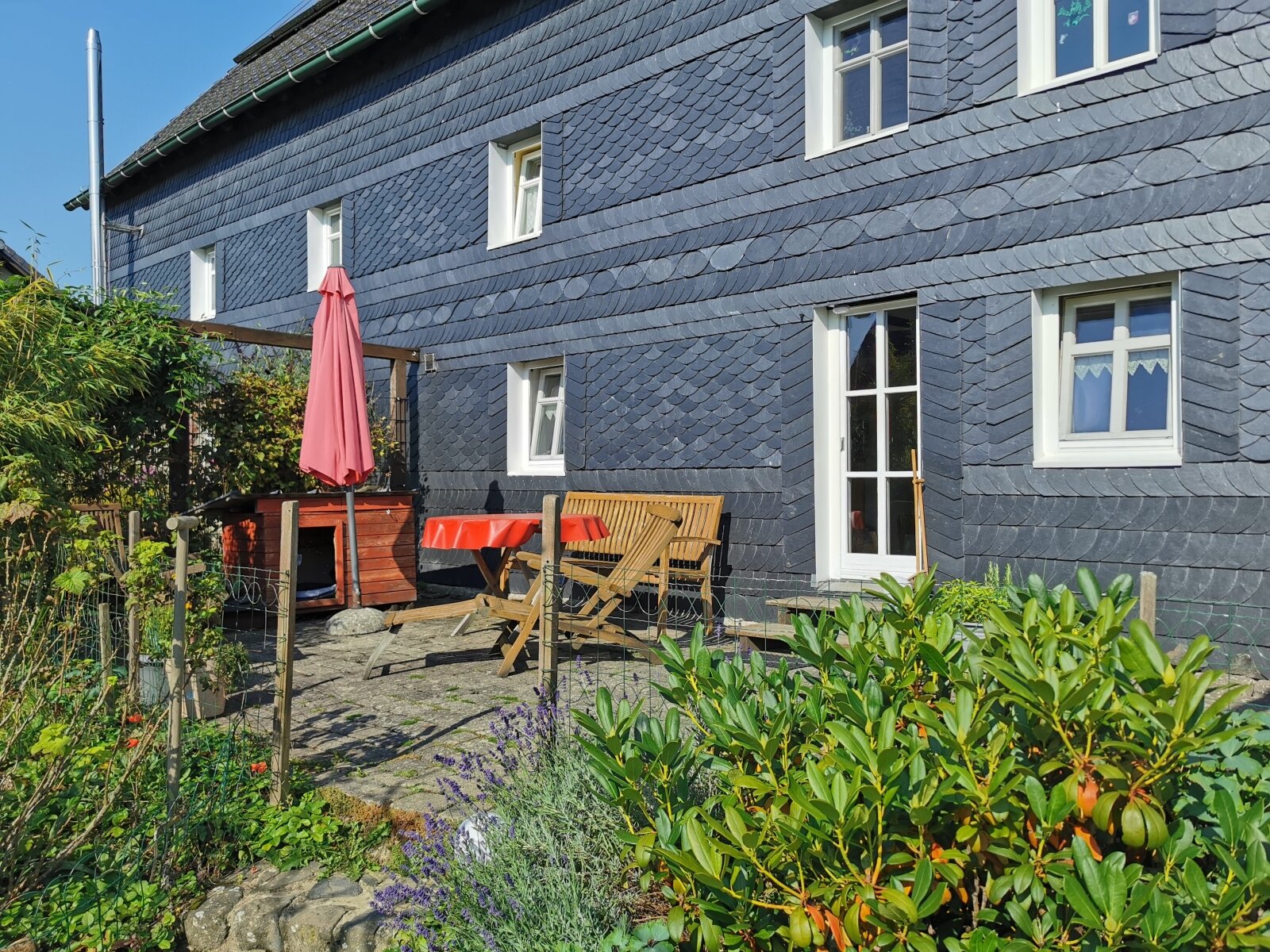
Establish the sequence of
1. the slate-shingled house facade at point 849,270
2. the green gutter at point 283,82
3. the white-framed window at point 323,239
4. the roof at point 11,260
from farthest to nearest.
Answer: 1. the roof at point 11,260
2. the white-framed window at point 323,239
3. the green gutter at point 283,82
4. the slate-shingled house facade at point 849,270

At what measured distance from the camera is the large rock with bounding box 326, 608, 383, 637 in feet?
27.0

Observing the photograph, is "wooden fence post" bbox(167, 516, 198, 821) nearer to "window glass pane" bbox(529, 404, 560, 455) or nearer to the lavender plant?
the lavender plant

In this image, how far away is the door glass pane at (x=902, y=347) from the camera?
745cm

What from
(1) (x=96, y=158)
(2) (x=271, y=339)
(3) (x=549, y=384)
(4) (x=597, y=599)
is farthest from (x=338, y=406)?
(1) (x=96, y=158)

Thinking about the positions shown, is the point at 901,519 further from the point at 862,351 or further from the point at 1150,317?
the point at 1150,317

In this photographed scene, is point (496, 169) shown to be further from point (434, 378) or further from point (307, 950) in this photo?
point (307, 950)

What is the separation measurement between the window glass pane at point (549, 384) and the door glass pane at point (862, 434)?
3.51m

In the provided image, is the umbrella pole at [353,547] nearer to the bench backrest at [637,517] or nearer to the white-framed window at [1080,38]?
the bench backrest at [637,517]

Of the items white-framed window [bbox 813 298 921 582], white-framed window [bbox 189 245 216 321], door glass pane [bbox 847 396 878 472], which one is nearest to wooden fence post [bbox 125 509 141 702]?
white-framed window [bbox 813 298 921 582]

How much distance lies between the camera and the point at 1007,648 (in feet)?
7.18

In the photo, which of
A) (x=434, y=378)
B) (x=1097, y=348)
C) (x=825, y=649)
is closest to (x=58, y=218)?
(x=434, y=378)

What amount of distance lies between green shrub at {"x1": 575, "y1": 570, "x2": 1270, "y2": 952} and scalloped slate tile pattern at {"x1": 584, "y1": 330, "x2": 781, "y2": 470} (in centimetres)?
577

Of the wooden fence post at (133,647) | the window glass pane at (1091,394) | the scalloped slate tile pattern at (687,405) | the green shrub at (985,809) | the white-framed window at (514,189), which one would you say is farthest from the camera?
the white-framed window at (514,189)

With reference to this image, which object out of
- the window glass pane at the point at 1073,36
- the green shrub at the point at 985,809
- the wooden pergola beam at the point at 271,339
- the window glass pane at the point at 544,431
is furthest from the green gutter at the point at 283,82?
the green shrub at the point at 985,809
